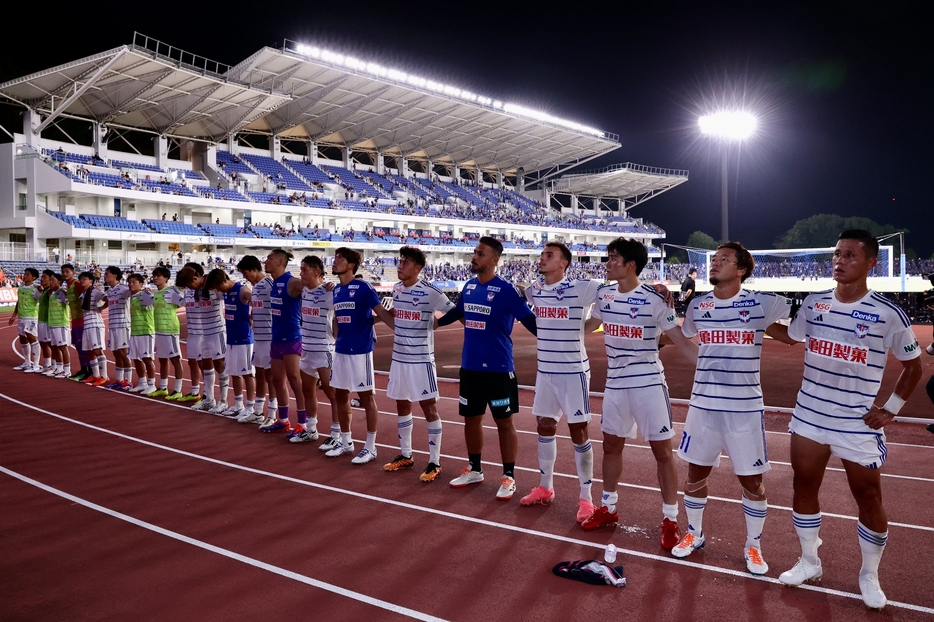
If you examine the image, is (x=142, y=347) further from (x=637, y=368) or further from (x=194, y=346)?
(x=637, y=368)

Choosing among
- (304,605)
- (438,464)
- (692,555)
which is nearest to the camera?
(304,605)

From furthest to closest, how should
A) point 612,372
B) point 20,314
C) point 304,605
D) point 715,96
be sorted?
1. point 715,96
2. point 20,314
3. point 612,372
4. point 304,605

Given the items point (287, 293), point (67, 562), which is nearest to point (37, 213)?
point (287, 293)

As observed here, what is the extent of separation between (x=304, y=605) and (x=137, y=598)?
1072mm

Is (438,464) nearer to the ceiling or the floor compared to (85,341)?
nearer to the floor

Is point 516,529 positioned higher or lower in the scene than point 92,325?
lower

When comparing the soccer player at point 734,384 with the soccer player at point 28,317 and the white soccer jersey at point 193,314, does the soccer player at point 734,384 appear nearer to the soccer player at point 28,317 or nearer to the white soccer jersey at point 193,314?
the white soccer jersey at point 193,314

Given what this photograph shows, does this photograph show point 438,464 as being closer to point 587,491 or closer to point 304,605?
point 587,491

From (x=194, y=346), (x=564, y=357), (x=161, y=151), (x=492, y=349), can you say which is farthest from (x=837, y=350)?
(x=161, y=151)

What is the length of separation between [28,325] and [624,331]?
1383 centimetres

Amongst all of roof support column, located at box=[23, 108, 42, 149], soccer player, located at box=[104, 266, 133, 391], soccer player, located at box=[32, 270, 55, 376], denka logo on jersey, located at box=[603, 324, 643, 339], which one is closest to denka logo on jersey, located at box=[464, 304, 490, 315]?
denka logo on jersey, located at box=[603, 324, 643, 339]

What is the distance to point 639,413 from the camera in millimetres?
4316

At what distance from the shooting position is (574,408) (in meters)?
4.79

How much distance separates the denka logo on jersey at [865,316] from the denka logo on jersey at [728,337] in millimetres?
547
